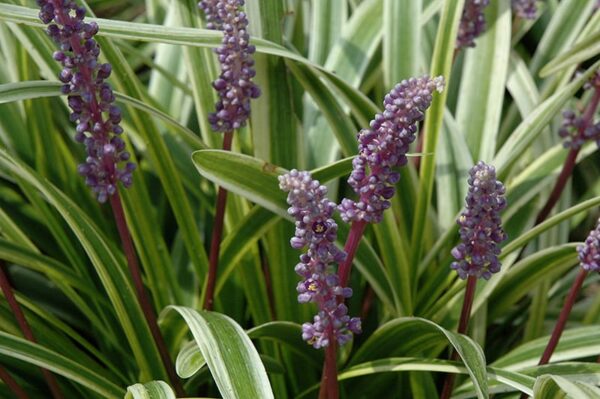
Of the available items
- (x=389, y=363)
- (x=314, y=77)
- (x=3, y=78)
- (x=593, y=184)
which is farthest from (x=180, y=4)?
(x=593, y=184)

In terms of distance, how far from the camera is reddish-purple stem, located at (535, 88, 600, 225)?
6.50 feet

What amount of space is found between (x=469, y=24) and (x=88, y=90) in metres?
1.11

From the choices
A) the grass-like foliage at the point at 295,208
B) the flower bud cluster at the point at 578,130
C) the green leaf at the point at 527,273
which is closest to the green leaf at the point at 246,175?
the grass-like foliage at the point at 295,208

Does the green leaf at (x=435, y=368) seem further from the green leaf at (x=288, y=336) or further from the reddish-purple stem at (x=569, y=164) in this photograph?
the reddish-purple stem at (x=569, y=164)

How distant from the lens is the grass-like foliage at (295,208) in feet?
4.79

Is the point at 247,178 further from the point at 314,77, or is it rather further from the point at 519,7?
the point at 519,7

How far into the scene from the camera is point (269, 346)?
2.08 meters

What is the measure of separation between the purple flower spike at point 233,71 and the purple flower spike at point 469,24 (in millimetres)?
743

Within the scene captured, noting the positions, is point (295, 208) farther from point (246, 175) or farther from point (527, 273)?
point (527, 273)

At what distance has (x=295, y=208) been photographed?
123cm

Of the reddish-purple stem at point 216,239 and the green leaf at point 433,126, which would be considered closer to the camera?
the reddish-purple stem at point 216,239

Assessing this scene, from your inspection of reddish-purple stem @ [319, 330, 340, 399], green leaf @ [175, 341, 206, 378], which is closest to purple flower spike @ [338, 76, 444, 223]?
reddish-purple stem @ [319, 330, 340, 399]

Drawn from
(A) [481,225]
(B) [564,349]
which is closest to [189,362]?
(A) [481,225]

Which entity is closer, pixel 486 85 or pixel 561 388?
pixel 561 388
